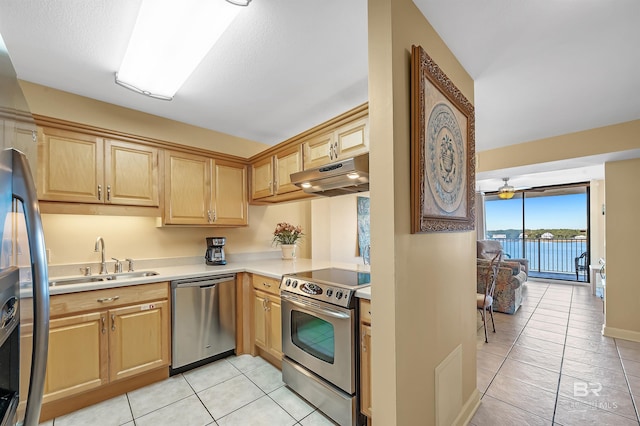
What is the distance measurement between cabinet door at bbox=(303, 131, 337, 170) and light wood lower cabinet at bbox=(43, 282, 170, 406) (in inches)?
66.4

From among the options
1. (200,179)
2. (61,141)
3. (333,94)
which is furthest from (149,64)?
(333,94)

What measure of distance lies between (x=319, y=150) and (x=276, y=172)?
670 mm

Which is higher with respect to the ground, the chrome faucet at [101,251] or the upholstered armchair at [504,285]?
the chrome faucet at [101,251]

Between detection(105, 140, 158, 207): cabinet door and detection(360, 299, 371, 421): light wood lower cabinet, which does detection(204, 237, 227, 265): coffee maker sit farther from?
detection(360, 299, 371, 421): light wood lower cabinet

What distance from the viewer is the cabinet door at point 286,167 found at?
104 inches

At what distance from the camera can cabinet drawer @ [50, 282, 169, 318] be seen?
1.85 meters

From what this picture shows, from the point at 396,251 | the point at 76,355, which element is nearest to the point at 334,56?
the point at 396,251

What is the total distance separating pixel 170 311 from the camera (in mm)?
2332

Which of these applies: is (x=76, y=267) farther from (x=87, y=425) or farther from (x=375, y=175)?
(x=375, y=175)

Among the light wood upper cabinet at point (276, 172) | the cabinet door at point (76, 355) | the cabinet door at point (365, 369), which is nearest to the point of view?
the cabinet door at point (365, 369)

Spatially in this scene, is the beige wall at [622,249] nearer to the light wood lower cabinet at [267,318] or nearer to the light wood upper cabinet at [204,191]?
the light wood lower cabinet at [267,318]

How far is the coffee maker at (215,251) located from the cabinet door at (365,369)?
1.88m

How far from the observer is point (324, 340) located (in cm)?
191

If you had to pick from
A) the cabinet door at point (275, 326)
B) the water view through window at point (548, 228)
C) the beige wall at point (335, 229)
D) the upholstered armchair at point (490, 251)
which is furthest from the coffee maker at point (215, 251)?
the water view through window at point (548, 228)
